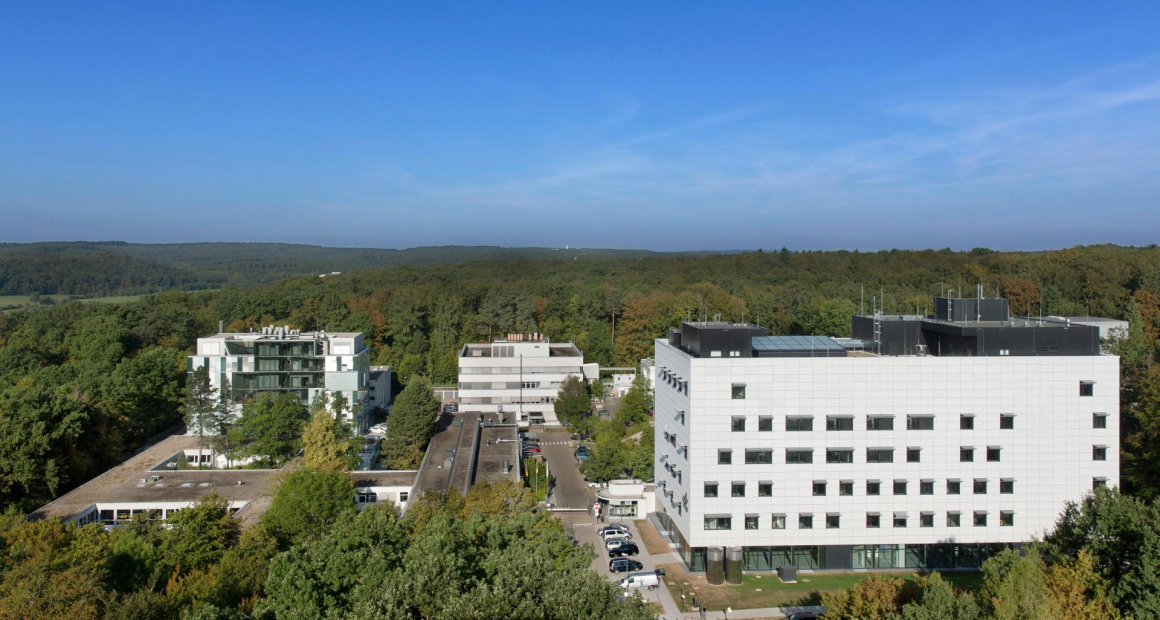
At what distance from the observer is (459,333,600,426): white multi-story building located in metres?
55.6

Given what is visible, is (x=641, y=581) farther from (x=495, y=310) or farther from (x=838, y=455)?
(x=495, y=310)

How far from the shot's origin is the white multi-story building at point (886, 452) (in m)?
26.3

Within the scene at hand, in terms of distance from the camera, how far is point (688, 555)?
27281mm

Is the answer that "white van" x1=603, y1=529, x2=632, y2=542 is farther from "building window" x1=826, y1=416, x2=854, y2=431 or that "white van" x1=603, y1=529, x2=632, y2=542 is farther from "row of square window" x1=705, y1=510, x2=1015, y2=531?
"building window" x1=826, y1=416, x2=854, y2=431

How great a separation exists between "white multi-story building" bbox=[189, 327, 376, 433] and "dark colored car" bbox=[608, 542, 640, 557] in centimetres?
2376

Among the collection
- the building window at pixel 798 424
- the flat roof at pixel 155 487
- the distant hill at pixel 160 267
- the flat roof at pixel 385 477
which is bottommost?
the flat roof at pixel 385 477

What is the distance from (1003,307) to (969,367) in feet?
16.0

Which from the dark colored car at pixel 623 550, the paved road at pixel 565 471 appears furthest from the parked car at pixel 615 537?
the paved road at pixel 565 471

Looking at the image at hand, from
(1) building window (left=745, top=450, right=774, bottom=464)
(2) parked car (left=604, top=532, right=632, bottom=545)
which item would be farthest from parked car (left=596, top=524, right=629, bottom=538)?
(1) building window (left=745, top=450, right=774, bottom=464)

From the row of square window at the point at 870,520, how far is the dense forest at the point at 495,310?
17.4 meters

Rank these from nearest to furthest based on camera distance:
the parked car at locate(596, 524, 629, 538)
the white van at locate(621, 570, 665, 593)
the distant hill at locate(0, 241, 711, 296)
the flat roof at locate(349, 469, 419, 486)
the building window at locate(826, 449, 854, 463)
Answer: the white van at locate(621, 570, 665, 593) < the building window at locate(826, 449, 854, 463) < the parked car at locate(596, 524, 629, 538) < the flat roof at locate(349, 469, 419, 486) < the distant hill at locate(0, 241, 711, 296)

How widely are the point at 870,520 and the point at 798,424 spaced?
4348mm

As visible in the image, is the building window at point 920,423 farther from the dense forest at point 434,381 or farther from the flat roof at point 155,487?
the flat roof at point 155,487

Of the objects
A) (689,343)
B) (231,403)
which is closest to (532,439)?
(231,403)
